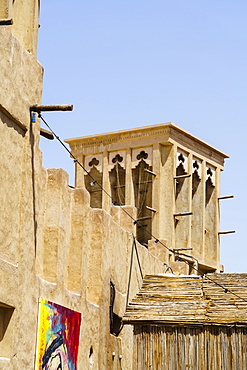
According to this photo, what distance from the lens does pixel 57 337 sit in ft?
38.3

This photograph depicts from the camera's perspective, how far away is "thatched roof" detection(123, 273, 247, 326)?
512 inches

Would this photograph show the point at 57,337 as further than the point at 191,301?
No

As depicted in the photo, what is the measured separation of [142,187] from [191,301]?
1515cm

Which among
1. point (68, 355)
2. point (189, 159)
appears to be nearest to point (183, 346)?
point (68, 355)

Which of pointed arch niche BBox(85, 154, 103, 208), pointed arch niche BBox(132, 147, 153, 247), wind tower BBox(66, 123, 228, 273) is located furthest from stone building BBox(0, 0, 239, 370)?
pointed arch niche BBox(85, 154, 103, 208)

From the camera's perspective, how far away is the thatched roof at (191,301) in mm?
12992

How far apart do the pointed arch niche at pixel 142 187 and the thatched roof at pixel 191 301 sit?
13716 mm

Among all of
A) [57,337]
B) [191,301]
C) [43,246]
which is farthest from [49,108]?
[191,301]

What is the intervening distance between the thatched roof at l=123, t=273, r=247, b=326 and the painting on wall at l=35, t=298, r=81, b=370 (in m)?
1.23

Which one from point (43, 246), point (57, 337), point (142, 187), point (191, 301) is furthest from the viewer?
point (142, 187)

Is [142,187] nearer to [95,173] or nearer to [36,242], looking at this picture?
[95,173]

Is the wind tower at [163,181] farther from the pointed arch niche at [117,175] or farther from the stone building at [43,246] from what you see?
the stone building at [43,246]

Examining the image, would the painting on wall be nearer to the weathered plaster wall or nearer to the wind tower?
the weathered plaster wall

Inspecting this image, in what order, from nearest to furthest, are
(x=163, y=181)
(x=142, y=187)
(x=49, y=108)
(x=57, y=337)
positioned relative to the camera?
(x=49, y=108), (x=57, y=337), (x=163, y=181), (x=142, y=187)
